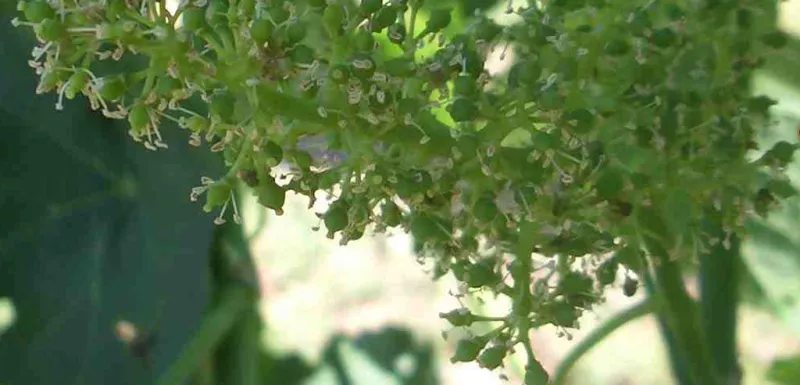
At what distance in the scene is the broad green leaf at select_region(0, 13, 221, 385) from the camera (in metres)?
1.81

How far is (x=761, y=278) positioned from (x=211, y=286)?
0.94 m

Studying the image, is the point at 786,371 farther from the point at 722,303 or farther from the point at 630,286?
the point at 630,286

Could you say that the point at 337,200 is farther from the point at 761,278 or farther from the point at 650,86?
the point at 761,278

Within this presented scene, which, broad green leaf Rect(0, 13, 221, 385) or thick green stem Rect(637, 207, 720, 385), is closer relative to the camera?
thick green stem Rect(637, 207, 720, 385)

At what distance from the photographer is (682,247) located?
1.08 m

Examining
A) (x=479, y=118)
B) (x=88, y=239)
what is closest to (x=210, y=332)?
(x=88, y=239)

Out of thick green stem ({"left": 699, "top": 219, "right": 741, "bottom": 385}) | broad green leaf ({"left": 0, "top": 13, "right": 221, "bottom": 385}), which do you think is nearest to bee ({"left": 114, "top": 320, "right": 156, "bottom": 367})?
broad green leaf ({"left": 0, "top": 13, "right": 221, "bottom": 385})

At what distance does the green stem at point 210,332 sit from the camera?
1.88 metres

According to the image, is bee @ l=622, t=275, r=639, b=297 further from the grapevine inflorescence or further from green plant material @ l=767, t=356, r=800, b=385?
green plant material @ l=767, t=356, r=800, b=385

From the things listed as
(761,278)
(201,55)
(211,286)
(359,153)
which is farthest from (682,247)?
(211,286)

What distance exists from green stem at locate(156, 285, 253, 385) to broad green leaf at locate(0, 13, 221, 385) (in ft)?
0.08

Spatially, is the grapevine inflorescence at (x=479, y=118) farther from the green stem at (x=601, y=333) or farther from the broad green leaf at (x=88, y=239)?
the broad green leaf at (x=88, y=239)

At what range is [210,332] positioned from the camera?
6.47 ft

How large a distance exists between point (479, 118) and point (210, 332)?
1140 millimetres
